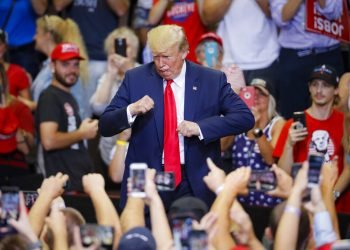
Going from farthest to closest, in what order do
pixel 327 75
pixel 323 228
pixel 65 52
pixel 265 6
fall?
pixel 65 52 < pixel 265 6 < pixel 327 75 < pixel 323 228

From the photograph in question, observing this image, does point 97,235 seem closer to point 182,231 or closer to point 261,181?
point 182,231

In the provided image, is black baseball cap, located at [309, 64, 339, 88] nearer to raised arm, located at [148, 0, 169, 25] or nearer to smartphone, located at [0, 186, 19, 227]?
raised arm, located at [148, 0, 169, 25]

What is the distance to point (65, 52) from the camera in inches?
407

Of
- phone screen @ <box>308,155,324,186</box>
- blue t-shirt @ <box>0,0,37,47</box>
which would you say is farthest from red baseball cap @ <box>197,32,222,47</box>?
phone screen @ <box>308,155,324,186</box>

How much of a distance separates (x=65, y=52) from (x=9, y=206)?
408cm

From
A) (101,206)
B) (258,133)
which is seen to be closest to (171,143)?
(101,206)

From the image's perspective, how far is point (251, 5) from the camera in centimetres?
1029

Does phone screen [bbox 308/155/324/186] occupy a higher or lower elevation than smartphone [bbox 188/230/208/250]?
higher

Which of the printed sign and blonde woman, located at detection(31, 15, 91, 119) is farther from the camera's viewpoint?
blonde woman, located at detection(31, 15, 91, 119)

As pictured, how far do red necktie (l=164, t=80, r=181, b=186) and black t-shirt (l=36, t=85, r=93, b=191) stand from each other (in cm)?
250

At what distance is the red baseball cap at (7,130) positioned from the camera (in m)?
10.1

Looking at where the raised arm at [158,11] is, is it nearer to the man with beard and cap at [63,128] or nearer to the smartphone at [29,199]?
the man with beard and cap at [63,128]

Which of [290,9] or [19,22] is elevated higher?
[19,22]

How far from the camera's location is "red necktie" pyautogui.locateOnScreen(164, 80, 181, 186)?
7.55 meters
